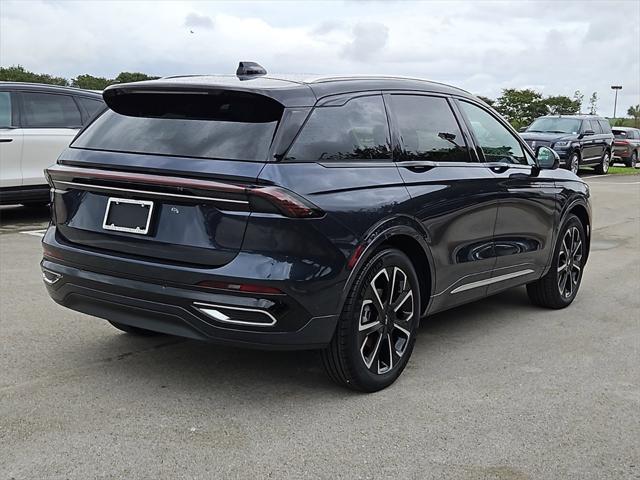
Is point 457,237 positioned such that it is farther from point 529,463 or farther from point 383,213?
point 529,463

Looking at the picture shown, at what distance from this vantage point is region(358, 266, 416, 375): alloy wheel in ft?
13.8

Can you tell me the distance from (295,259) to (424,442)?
3.36ft

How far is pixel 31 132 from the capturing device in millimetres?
9938

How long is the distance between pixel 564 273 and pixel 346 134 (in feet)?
9.84

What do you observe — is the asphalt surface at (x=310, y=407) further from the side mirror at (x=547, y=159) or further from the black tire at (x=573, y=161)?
the black tire at (x=573, y=161)

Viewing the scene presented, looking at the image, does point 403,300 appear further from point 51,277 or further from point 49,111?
point 49,111

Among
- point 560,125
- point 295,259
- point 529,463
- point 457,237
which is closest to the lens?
point 529,463

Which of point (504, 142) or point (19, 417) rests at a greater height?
point (504, 142)

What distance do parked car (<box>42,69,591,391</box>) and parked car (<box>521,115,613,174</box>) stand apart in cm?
1738

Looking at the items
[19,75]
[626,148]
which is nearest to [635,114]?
[626,148]

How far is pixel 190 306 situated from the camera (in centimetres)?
377

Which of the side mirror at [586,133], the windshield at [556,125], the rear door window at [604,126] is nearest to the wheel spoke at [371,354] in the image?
the windshield at [556,125]

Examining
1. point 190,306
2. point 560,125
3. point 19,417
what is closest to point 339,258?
point 190,306

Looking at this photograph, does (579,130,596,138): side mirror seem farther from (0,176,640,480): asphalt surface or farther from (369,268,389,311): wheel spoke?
(369,268,389,311): wheel spoke
